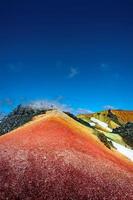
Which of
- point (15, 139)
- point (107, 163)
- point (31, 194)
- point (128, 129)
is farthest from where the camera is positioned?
point (128, 129)

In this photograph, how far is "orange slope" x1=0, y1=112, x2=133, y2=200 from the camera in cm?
4150

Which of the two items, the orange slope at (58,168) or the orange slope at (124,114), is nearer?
the orange slope at (58,168)

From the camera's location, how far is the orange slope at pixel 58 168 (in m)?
41.5

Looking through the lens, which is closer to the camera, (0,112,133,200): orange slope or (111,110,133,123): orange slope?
(0,112,133,200): orange slope

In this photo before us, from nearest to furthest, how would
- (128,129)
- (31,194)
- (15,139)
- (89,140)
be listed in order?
(31,194), (15,139), (89,140), (128,129)

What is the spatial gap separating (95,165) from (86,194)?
225 inches

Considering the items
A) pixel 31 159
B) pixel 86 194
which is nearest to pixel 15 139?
pixel 31 159

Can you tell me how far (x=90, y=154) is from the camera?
49.4 meters

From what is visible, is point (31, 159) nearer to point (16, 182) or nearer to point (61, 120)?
point (16, 182)

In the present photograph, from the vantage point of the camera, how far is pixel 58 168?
44.7 m

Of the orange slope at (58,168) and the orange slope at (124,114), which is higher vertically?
the orange slope at (124,114)

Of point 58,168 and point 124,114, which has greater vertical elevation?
point 124,114

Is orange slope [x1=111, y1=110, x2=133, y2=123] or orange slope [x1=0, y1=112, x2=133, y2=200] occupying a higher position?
orange slope [x1=111, y1=110, x2=133, y2=123]

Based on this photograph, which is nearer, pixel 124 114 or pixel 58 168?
pixel 58 168
